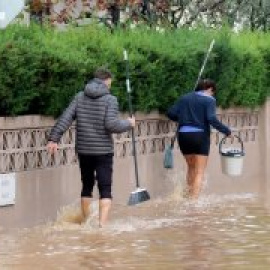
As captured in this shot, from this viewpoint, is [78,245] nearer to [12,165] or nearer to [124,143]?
[12,165]

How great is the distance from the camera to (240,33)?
18.9 meters

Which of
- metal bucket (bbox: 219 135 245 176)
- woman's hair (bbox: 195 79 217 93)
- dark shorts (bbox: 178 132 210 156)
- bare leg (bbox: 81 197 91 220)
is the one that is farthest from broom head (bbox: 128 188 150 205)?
metal bucket (bbox: 219 135 245 176)

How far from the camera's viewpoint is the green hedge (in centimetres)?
1289

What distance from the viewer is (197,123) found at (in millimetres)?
15414

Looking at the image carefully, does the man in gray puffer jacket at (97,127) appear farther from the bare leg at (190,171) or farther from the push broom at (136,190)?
the bare leg at (190,171)

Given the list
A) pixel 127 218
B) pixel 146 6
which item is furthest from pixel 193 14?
pixel 127 218

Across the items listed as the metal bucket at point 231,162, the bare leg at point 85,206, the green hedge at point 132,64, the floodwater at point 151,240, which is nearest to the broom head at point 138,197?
the floodwater at point 151,240

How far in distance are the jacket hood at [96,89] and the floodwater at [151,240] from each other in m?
1.51

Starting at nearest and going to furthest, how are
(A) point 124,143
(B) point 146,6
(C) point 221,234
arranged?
1. (C) point 221,234
2. (A) point 124,143
3. (B) point 146,6

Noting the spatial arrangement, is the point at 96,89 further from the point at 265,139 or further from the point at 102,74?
the point at 265,139

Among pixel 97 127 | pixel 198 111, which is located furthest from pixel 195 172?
pixel 97 127

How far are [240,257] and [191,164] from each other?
15.1 feet

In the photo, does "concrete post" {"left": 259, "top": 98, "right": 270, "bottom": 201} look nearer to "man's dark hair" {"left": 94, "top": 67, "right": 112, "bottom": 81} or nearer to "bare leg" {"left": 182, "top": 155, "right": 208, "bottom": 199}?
"bare leg" {"left": 182, "top": 155, "right": 208, "bottom": 199}

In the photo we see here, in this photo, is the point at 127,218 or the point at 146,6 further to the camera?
the point at 146,6
